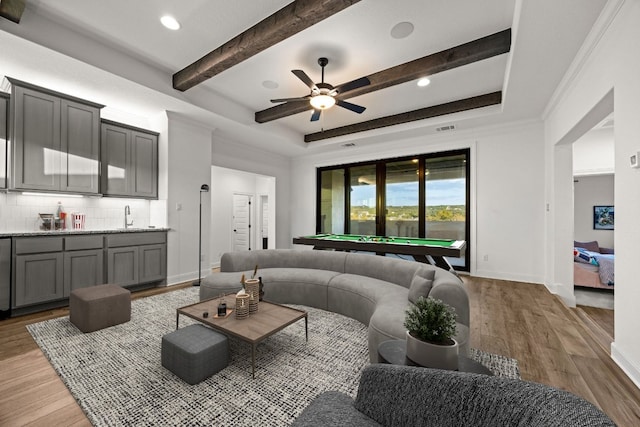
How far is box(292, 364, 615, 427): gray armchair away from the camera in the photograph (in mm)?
657

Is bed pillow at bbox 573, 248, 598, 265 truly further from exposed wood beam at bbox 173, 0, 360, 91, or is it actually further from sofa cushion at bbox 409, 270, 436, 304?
exposed wood beam at bbox 173, 0, 360, 91

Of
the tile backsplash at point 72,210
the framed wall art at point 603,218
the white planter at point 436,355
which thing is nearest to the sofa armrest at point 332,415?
the white planter at point 436,355

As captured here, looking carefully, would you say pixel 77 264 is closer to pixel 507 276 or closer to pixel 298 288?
pixel 298 288

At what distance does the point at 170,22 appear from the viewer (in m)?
2.86

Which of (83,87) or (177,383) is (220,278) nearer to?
(177,383)

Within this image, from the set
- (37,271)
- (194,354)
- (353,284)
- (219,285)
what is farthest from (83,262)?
(353,284)

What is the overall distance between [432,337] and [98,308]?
318 cm

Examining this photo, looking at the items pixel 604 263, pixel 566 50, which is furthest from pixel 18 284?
pixel 604 263

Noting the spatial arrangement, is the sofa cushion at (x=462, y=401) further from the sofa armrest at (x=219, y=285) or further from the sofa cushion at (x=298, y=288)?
the sofa armrest at (x=219, y=285)

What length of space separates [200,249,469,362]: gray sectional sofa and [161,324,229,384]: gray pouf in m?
1.14

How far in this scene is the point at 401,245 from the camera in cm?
415

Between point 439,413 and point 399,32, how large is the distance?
11.2ft

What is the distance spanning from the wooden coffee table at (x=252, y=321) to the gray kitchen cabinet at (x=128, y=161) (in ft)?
9.70

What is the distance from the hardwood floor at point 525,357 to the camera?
172 cm
